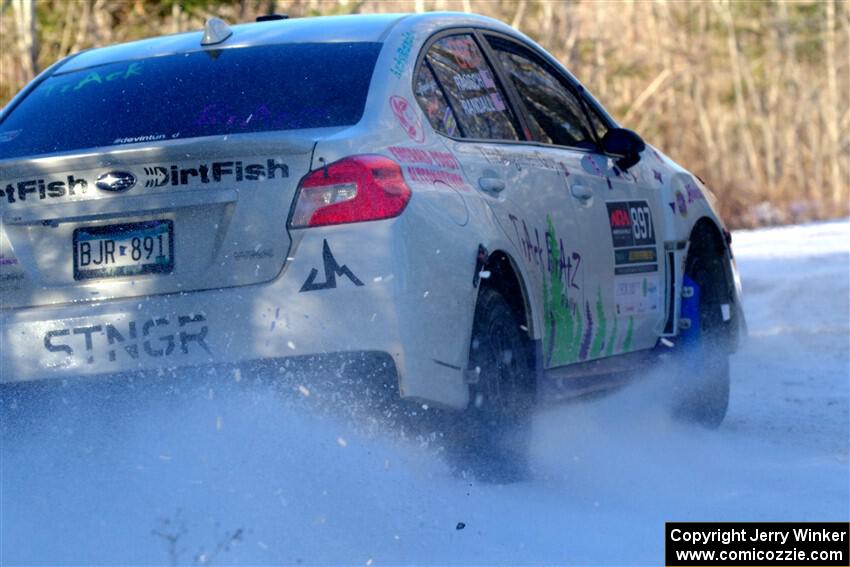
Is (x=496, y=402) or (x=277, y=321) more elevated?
(x=277, y=321)

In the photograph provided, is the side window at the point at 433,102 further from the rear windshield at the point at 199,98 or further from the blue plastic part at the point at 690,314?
the blue plastic part at the point at 690,314

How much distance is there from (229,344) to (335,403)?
34cm

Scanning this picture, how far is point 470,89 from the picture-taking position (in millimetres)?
5625

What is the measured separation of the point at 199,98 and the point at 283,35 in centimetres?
55

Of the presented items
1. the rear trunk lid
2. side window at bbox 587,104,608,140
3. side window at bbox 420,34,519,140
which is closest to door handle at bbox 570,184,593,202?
side window at bbox 420,34,519,140

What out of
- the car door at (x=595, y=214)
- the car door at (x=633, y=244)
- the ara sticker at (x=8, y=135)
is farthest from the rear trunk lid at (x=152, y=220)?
the car door at (x=633, y=244)

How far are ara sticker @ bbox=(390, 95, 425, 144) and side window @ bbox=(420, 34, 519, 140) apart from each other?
1.35 feet

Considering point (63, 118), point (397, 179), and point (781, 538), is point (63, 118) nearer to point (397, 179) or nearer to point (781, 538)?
point (397, 179)

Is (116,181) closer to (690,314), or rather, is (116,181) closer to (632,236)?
(632,236)

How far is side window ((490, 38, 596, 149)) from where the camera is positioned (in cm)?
613

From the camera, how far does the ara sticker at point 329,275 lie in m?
4.35

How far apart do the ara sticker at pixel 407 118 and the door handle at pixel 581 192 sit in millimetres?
1229

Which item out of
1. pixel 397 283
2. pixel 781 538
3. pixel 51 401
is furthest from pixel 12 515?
pixel 781 538

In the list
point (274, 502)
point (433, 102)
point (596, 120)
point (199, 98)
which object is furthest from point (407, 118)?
point (596, 120)
